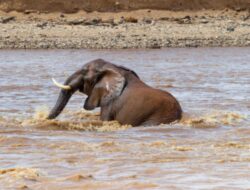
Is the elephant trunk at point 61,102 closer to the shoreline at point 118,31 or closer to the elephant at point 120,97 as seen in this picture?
the elephant at point 120,97

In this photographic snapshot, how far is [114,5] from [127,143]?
104 ft

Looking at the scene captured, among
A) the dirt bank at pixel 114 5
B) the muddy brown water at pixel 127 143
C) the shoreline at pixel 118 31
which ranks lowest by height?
the shoreline at pixel 118 31

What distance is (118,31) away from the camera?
31.6 metres

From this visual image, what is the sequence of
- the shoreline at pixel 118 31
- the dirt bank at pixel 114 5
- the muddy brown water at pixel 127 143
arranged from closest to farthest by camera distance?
→ the muddy brown water at pixel 127 143 → the shoreline at pixel 118 31 → the dirt bank at pixel 114 5

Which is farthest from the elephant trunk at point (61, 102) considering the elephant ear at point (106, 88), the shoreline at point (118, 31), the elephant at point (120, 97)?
the shoreline at point (118, 31)

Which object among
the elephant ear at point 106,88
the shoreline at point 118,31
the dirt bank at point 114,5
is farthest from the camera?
the dirt bank at point 114,5

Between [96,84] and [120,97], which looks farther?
[96,84]

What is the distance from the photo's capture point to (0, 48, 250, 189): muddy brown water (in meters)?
6.85

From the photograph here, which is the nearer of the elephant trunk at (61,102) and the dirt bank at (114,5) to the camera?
the elephant trunk at (61,102)

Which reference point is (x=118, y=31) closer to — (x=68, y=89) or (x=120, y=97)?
(x=68, y=89)

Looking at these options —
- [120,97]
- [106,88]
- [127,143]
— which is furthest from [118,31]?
[127,143]

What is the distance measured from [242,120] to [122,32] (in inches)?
795

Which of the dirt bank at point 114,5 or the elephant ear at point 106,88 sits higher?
the elephant ear at point 106,88

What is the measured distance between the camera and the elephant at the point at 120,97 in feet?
35.8
